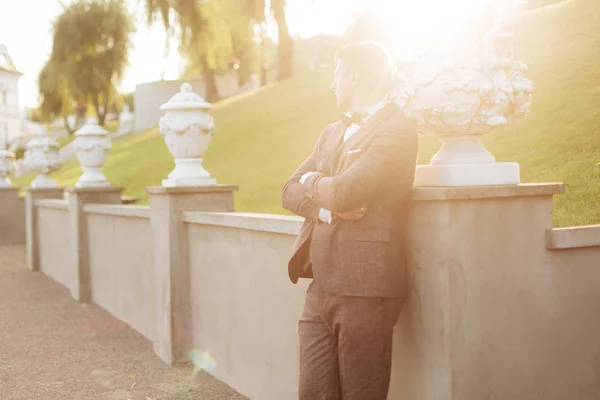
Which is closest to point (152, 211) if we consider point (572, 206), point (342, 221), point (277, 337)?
point (277, 337)

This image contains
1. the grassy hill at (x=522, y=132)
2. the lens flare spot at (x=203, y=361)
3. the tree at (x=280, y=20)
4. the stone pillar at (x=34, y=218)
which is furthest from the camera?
the tree at (x=280, y=20)

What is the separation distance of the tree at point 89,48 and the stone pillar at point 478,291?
134 ft

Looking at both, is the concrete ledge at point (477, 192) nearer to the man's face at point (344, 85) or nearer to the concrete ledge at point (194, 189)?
the man's face at point (344, 85)

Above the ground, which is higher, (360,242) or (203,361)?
(360,242)

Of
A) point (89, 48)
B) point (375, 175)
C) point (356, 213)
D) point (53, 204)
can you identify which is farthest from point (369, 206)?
point (89, 48)

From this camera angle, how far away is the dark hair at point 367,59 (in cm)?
355

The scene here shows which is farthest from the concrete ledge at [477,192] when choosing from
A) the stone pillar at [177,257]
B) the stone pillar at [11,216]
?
the stone pillar at [11,216]

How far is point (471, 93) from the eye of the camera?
357 cm

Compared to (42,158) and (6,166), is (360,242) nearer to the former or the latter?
(42,158)

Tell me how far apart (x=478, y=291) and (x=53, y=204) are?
11514 mm

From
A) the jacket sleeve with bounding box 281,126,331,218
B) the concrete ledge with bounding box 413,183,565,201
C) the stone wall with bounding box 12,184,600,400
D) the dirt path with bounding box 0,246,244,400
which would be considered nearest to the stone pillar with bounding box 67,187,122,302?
the dirt path with bounding box 0,246,244,400

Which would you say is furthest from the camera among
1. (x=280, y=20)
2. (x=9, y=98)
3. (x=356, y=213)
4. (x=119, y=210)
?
(x=9, y=98)

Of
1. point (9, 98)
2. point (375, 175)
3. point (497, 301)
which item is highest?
point (9, 98)

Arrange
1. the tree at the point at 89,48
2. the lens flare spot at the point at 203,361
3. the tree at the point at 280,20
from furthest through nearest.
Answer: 1. the tree at the point at 89,48
2. the tree at the point at 280,20
3. the lens flare spot at the point at 203,361
